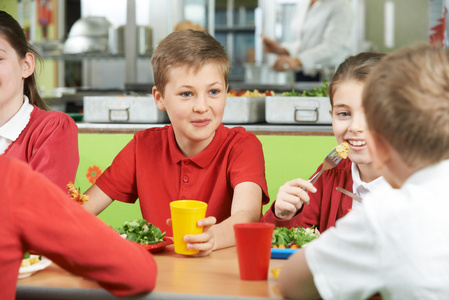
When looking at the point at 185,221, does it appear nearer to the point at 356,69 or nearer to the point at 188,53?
the point at 188,53

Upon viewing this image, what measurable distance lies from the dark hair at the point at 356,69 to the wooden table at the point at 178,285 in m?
0.67

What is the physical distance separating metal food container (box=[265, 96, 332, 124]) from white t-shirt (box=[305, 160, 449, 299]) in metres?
1.54

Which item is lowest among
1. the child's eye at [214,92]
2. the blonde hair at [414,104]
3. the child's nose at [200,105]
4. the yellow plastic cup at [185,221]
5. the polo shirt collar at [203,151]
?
the yellow plastic cup at [185,221]

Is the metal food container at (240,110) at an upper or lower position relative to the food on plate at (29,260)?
upper

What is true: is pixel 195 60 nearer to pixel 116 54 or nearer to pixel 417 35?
pixel 116 54

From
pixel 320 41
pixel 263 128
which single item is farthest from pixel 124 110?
pixel 320 41

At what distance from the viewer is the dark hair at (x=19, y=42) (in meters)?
1.74

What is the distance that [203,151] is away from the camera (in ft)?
5.70

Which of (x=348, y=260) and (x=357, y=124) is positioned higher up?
(x=357, y=124)

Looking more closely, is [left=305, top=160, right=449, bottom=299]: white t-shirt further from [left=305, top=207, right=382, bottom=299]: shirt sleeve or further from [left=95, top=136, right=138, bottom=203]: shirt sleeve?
[left=95, top=136, right=138, bottom=203]: shirt sleeve

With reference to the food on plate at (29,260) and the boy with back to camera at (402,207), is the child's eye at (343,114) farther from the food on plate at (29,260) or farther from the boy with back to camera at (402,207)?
the food on plate at (29,260)

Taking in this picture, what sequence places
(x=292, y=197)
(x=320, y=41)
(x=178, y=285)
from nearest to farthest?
(x=178, y=285) < (x=292, y=197) < (x=320, y=41)

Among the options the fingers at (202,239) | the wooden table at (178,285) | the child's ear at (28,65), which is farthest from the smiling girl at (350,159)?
the child's ear at (28,65)

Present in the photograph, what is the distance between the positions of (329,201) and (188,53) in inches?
22.7
